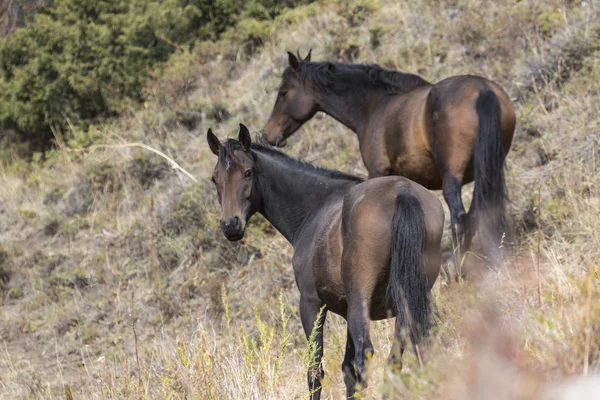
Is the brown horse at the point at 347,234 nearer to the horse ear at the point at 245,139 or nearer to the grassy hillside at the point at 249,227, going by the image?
the horse ear at the point at 245,139

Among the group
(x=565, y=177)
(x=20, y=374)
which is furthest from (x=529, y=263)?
(x=20, y=374)

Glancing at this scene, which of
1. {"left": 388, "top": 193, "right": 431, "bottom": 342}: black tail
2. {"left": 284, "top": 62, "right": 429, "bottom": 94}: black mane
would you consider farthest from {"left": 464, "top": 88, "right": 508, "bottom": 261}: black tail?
{"left": 388, "top": 193, "right": 431, "bottom": 342}: black tail

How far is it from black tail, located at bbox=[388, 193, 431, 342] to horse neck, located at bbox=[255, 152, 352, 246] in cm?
140

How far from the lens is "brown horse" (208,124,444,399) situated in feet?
13.1

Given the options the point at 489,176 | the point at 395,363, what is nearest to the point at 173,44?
the point at 489,176

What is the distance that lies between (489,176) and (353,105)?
81.5 inches

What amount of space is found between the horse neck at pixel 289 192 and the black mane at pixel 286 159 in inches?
0.9

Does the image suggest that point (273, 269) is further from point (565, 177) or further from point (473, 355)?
point (473, 355)

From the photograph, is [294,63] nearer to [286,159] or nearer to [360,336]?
[286,159]

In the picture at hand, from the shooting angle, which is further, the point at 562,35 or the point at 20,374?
the point at 562,35

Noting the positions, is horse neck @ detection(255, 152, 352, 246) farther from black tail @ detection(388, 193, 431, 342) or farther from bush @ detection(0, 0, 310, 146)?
bush @ detection(0, 0, 310, 146)

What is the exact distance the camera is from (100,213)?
11891 mm

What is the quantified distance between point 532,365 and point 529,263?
3917mm

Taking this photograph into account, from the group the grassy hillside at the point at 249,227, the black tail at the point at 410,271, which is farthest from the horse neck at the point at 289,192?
the black tail at the point at 410,271
